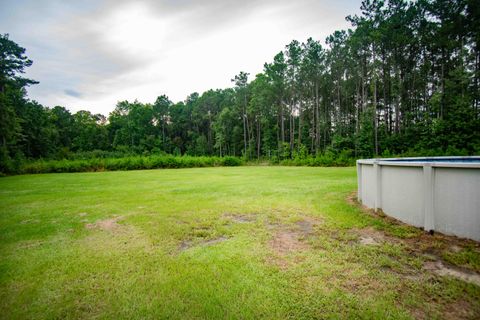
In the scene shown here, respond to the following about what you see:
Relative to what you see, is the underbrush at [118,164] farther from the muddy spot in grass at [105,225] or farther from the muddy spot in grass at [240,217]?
the muddy spot in grass at [240,217]

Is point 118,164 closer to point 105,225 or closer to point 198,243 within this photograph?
point 105,225

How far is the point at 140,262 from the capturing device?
2.64 m

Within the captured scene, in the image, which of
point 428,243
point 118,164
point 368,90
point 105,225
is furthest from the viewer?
point 368,90

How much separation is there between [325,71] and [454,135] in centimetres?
1837

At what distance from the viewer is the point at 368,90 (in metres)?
32.2

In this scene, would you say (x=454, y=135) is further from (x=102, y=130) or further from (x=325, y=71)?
(x=102, y=130)

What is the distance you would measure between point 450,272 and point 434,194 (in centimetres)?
125

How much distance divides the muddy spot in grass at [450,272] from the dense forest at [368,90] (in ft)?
74.5

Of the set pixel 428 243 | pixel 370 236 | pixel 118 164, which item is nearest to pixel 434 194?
pixel 428 243

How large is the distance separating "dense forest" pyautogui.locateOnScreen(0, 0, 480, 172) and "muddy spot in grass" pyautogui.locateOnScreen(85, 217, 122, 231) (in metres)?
21.5

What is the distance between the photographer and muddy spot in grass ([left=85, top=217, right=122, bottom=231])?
4014 mm

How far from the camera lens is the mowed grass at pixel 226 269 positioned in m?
1.78

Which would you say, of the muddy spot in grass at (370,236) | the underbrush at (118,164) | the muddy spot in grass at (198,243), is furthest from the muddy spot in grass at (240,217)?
the underbrush at (118,164)

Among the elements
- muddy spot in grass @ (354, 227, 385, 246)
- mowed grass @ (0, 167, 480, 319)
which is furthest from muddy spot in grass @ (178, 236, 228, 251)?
muddy spot in grass @ (354, 227, 385, 246)
